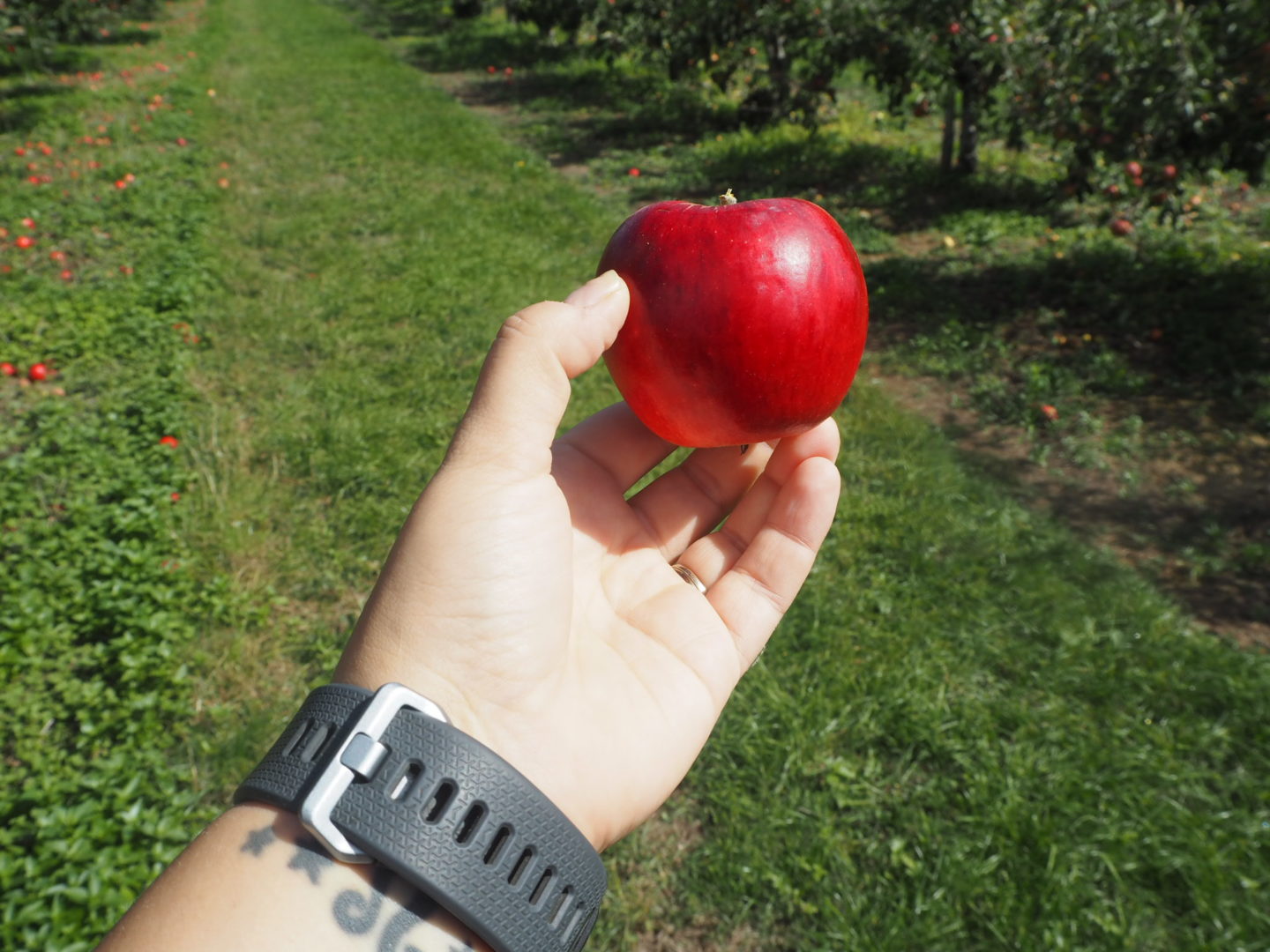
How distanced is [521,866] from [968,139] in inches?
288

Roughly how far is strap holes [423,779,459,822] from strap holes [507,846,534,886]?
0.14 m

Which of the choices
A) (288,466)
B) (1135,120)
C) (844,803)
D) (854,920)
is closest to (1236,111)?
(1135,120)

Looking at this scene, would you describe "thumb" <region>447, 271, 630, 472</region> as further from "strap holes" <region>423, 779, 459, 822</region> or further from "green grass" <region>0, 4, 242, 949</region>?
"green grass" <region>0, 4, 242, 949</region>

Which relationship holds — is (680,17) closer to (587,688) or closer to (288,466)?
(288,466)

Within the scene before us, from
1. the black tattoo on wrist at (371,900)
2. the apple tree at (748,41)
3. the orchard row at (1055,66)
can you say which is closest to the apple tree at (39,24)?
the apple tree at (748,41)

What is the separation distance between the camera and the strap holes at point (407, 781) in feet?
3.84

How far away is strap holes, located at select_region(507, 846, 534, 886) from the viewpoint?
3.92ft

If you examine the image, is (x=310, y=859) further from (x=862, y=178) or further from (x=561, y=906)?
(x=862, y=178)

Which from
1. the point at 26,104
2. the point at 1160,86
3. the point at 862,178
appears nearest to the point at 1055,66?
the point at 1160,86

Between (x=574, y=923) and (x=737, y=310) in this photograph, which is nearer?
(x=574, y=923)

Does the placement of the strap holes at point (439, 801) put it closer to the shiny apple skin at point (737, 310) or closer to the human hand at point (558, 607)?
the human hand at point (558, 607)

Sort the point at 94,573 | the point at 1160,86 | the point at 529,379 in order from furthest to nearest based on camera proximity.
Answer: the point at 1160,86 < the point at 94,573 < the point at 529,379

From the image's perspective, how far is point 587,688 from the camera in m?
1.61

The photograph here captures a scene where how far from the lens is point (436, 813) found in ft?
3.85
